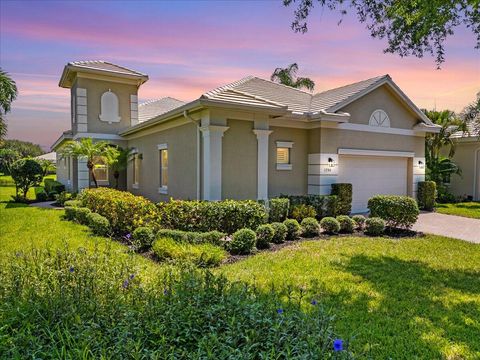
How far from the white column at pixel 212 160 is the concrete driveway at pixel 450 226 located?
673cm

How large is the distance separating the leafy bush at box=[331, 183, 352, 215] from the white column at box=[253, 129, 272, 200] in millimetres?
3357

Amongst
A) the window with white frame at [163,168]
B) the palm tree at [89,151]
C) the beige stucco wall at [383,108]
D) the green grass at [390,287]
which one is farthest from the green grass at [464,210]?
the palm tree at [89,151]

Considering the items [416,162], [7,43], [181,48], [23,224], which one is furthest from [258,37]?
[416,162]

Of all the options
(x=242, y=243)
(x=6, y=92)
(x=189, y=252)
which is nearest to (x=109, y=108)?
(x=6, y=92)

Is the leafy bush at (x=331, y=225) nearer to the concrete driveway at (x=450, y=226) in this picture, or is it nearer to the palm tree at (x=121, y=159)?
the concrete driveway at (x=450, y=226)

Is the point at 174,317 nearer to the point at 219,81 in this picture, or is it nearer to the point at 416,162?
the point at 219,81

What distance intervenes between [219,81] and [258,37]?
7231 mm

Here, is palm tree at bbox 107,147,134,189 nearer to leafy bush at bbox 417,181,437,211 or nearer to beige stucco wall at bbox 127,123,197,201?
beige stucco wall at bbox 127,123,197,201

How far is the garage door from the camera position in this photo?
14108 mm

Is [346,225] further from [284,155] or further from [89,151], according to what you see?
[89,151]

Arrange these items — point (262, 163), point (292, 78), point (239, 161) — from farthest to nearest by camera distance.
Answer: point (292, 78), point (262, 163), point (239, 161)

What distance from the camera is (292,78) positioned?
96.4 ft

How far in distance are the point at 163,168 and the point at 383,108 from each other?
9.81 metres

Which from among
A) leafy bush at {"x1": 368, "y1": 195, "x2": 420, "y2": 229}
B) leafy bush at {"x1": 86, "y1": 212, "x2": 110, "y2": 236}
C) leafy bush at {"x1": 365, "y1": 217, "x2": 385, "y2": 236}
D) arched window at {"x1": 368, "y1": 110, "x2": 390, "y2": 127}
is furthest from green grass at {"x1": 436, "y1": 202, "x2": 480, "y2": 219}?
leafy bush at {"x1": 86, "y1": 212, "x2": 110, "y2": 236}
